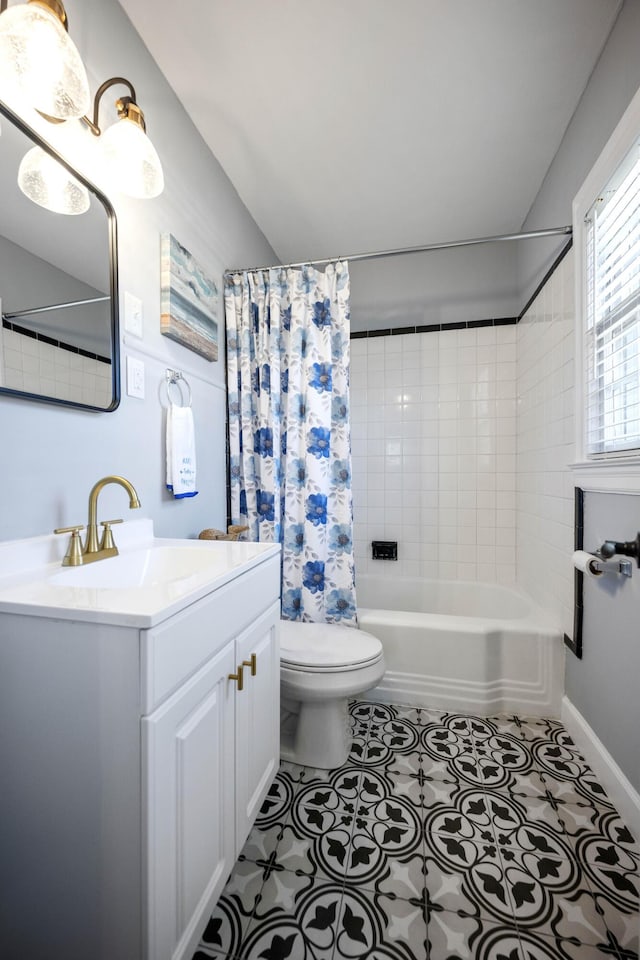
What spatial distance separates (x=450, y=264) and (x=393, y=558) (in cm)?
Result: 198

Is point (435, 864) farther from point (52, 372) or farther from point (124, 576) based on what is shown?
point (52, 372)

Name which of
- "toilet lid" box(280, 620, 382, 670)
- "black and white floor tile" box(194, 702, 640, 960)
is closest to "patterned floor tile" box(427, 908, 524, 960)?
"black and white floor tile" box(194, 702, 640, 960)

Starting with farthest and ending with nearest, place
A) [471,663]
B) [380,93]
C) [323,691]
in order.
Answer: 1. [471,663]
2. [380,93]
3. [323,691]

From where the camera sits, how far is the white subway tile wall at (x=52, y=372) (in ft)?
3.10

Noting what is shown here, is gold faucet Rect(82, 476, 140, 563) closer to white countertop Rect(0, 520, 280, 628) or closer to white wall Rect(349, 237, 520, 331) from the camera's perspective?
white countertop Rect(0, 520, 280, 628)

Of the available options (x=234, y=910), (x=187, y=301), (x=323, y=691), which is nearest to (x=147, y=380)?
(x=187, y=301)

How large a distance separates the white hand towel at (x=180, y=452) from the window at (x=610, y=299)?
1.46 metres

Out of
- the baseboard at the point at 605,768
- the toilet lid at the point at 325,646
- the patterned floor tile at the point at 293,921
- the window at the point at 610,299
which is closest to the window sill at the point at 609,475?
the window at the point at 610,299

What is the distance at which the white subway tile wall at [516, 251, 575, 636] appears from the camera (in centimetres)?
177

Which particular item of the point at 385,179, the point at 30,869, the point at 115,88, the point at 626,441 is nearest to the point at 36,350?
the point at 115,88

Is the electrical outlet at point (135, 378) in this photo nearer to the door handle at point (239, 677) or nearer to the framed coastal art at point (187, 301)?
the framed coastal art at point (187, 301)

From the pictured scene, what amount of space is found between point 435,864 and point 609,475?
125 cm

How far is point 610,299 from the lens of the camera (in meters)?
1.42

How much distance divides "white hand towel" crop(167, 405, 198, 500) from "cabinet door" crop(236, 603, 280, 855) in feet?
1.94
